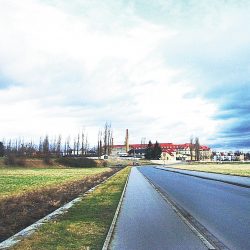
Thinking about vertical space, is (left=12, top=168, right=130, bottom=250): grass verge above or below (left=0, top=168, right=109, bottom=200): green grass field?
below

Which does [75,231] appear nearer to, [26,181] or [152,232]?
[152,232]

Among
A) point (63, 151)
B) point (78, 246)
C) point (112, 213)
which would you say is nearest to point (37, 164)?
point (63, 151)

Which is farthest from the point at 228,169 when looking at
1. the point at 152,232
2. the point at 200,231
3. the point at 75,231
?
the point at 75,231

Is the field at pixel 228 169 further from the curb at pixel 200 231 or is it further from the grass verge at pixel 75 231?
the grass verge at pixel 75 231

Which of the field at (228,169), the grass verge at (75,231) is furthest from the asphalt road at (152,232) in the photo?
the field at (228,169)

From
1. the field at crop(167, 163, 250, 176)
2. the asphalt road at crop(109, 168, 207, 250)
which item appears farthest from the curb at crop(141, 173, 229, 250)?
the field at crop(167, 163, 250, 176)

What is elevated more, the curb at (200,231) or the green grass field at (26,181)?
the green grass field at (26,181)

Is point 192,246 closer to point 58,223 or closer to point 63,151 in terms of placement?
point 58,223

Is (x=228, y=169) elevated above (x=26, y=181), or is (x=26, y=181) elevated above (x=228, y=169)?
(x=228, y=169)

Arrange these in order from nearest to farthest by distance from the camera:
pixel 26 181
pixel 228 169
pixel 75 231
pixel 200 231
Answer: pixel 200 231 < pixel 75 231 < pixel 26 181 < pixel 228 169

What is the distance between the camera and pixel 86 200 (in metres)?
19.0

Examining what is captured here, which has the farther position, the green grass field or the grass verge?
the green grass field

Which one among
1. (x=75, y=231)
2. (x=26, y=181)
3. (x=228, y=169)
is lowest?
(x=75, y=231)

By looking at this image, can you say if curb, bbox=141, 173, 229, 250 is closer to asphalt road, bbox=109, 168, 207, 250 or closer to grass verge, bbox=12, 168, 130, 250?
asphalt road, bbox=109, 168, 207, 250
